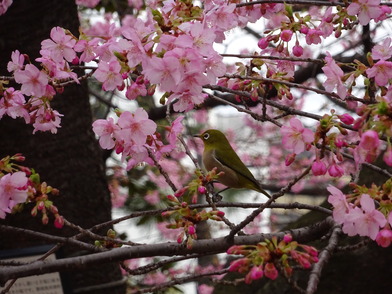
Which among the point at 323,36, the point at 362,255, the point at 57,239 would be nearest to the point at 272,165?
the point at 362,255

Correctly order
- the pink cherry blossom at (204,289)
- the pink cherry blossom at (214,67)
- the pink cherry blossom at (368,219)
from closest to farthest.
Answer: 1. the pink cherry blossom at (368,219)
2. the pink cherry blossom at (214,67)
3. the pink cherry blossom at (204,289)

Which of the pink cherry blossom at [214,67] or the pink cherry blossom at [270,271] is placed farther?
the pink cherry blossom at [214,67]

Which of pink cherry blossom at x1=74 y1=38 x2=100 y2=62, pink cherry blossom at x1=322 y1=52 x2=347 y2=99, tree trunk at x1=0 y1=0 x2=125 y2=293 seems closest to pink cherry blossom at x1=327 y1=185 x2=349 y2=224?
pink cherry blossom at x1=322 y1=52 x2=347 y2=99

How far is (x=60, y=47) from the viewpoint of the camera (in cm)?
149

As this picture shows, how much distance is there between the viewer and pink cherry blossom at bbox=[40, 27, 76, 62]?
148cm

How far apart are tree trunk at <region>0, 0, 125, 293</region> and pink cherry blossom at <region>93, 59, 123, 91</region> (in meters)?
1.01

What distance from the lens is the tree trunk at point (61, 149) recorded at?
7.70 ft

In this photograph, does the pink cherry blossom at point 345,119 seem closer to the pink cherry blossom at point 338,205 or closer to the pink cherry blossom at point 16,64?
the pink cherry blossom at point 338,205

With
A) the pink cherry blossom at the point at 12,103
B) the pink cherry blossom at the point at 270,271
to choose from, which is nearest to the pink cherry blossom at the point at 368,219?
the pink cherry blossom at the point at 270,271

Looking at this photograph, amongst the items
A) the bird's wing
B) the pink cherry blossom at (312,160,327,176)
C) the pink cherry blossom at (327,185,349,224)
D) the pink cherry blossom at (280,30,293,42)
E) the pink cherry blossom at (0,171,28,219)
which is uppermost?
the pink cherry blossom at (280,30,293,42)

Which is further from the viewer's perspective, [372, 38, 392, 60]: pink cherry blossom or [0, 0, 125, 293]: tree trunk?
[0, 0, 125, 293]: tree trunk

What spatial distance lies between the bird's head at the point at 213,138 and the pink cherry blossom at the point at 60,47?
97 cm

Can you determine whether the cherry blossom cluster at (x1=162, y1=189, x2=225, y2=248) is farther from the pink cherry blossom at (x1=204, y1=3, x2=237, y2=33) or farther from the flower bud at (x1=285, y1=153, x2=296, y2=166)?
the pink cherry blossom at (x1=204, y1=3, x2=237, y2=33)

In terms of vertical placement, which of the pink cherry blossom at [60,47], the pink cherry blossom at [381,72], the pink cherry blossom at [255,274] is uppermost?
the pink cherry blossom at [60,47]
